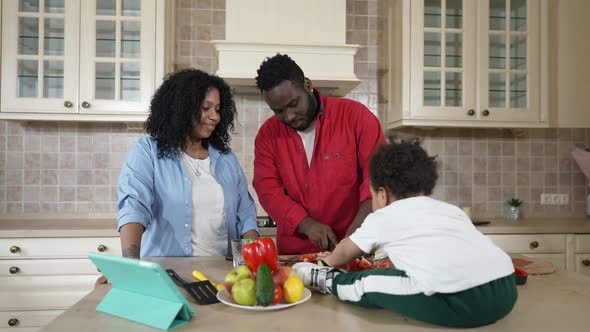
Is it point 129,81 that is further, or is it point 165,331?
point 129,81

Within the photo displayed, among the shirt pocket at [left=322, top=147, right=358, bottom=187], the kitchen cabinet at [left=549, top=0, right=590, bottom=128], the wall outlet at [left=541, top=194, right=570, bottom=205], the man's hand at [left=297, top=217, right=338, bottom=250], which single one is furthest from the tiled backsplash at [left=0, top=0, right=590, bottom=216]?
the man's hand at [left=297, top=217, right=338, bottom=250]

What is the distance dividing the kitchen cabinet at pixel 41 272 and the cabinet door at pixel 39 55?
2.23ft

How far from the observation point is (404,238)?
3.08ft

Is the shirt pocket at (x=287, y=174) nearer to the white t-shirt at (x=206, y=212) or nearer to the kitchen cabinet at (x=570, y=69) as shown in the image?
the white t-shirt at (x=206, y=212)

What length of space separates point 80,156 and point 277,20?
58.0 inches

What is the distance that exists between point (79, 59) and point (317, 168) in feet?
5.10

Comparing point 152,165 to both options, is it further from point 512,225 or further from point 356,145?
point 512,225

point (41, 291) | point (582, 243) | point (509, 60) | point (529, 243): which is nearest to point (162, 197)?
point (41, 291)

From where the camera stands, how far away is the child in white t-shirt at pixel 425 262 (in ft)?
2.89

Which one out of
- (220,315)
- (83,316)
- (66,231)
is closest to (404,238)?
(220,315)

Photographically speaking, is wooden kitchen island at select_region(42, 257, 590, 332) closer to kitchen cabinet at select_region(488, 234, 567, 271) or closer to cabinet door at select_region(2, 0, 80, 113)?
kitchen cabinet at select_region(488, 234, 567, 271)

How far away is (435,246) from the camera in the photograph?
90 cm

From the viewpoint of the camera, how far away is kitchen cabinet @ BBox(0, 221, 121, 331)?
2.38m

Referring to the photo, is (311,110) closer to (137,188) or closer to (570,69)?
(137,188)
